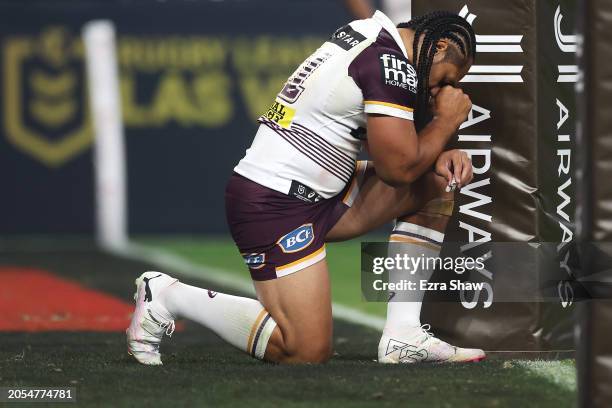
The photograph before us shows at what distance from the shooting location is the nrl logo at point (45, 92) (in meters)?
12.8

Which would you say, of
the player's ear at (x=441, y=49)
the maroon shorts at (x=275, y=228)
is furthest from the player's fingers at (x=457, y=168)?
the maroon shorts at (x=275, y=228)

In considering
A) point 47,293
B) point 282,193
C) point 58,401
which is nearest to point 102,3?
point 47,293

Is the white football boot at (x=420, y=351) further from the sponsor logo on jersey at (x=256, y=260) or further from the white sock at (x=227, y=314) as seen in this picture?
the sponsor logo on jersey at (x=256, y=260)

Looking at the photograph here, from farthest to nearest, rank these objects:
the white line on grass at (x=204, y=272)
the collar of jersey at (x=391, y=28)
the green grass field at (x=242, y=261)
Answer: the green grass field at (x=242, y=261) < the white line on grass at (x=204, y=272) < the collar of jersey at (x=391, y=28)

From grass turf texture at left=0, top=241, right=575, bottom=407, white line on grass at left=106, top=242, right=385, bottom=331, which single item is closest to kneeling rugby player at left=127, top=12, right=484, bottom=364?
grass turf texture at left=0, top=241, right=575, bottom=407

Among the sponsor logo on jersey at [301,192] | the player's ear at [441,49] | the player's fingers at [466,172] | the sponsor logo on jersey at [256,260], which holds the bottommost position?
the sponsor logo on jersey at [256,260]

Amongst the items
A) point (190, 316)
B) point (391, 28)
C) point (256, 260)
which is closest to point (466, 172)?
point (391, 28)

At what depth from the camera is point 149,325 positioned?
15.7 ft

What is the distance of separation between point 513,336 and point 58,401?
192 centimetres

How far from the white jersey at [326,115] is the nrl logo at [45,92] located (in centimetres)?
817

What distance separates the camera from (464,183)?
15.3 ft

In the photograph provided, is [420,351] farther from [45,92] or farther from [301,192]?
[45,92]

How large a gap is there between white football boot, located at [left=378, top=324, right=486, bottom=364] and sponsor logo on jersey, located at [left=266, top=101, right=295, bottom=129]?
0.92 m

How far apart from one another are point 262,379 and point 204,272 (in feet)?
17.9
